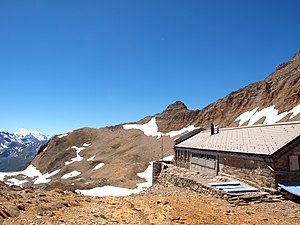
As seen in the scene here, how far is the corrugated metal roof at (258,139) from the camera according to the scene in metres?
Result: 22.4

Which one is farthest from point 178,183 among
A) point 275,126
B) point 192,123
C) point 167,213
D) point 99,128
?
point 99,128

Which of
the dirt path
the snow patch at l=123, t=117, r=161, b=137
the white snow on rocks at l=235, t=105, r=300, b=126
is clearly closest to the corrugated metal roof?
the dirt path

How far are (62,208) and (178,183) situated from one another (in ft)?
63.2

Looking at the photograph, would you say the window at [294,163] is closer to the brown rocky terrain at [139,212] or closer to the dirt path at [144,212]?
the brown rocky terrain at [139,212]

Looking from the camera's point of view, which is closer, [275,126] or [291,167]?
[291,167]

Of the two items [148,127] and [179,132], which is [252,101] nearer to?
Answer: [179,132]

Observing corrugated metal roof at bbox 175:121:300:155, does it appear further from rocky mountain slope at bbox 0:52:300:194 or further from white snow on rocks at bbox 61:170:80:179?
white snow on rocks at bbox 61:170:80:179

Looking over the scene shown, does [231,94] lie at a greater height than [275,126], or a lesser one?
greater

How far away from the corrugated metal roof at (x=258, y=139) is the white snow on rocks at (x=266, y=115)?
1747 inches

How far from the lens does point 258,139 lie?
25.6m

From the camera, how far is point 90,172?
78.1 m

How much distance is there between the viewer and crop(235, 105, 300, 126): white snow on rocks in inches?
2805

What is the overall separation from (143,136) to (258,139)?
91.3 meters

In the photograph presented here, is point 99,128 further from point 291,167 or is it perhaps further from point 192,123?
point 291,167
